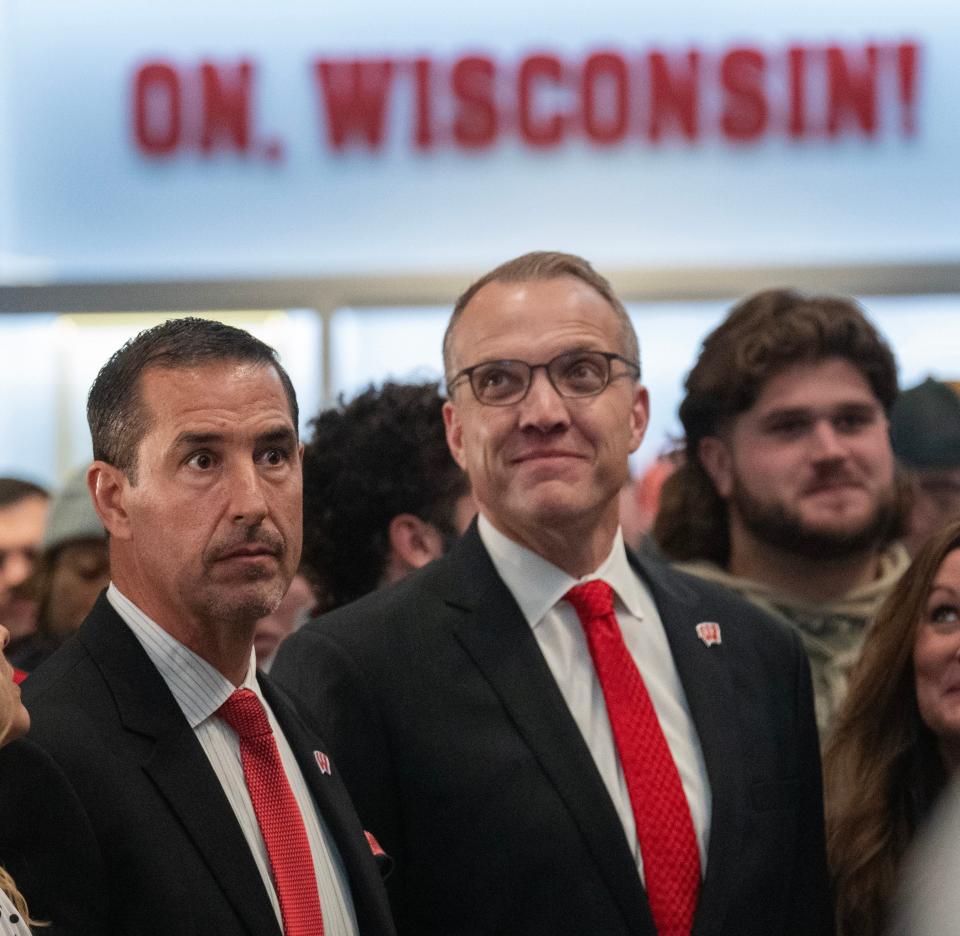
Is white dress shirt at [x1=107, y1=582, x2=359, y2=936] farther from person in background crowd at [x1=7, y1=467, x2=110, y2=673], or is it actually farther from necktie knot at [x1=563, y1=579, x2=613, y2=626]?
person in background crowd at [x1=7, y1=467, x2=110, y2=673]

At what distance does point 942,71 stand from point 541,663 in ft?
16.9

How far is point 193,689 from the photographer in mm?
2229

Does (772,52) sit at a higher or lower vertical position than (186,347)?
higher

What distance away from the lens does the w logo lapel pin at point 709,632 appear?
116 inches

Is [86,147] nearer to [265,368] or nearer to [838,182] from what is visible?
[838,182]

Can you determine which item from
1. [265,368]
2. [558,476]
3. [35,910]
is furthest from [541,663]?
[35,910]

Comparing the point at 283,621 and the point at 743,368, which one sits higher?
the point at 743,368

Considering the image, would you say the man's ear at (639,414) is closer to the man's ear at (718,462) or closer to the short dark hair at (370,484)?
the short dark hair at (370,484)

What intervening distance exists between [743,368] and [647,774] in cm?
139

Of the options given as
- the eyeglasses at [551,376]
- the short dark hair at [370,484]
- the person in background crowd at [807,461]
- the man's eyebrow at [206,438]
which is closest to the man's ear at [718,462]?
the person in background crowd at [807,461]

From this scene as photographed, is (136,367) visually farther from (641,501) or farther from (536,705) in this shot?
(641,501)

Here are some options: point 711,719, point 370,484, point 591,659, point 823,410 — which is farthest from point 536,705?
point 823,410

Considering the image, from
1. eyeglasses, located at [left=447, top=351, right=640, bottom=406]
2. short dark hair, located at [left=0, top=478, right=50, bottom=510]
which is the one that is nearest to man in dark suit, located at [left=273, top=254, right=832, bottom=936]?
eyeglasses, located at [left=447, top=351, right=640, bottom=406]

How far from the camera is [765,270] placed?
711cm
